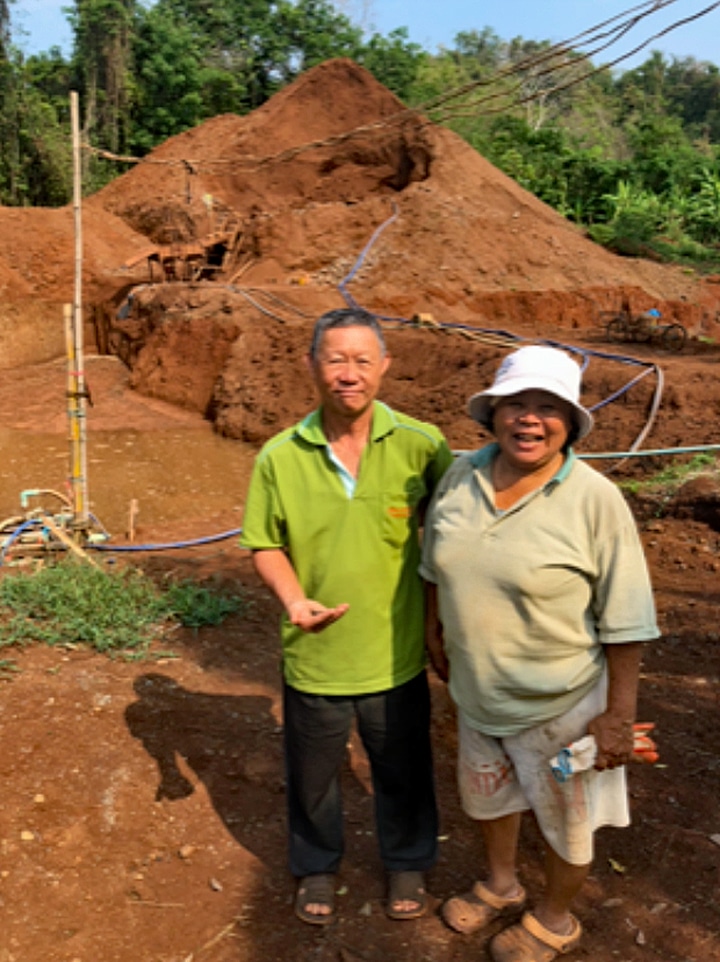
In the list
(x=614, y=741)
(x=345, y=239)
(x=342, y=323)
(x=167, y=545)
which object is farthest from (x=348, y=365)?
(x=345, y=239)

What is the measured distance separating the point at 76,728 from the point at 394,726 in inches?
58.8

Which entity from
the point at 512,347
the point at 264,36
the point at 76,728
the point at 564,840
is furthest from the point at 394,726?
the point at 264,36

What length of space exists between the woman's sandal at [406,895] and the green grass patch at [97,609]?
1749 mm

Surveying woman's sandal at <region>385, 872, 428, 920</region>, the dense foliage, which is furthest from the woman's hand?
the dense foliage

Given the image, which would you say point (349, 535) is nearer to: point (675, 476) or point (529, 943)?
point (529, 943)

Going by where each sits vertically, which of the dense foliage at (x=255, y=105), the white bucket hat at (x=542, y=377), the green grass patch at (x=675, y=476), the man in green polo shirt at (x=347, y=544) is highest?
the dense foliage at (x=255, y=105)

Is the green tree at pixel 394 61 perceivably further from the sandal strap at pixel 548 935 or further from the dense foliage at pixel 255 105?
the sandal strap at pixel 548 935

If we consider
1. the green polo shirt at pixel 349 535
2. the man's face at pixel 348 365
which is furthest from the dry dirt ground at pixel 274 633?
the man's face at pixel 348 365

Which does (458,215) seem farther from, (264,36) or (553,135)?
(264,36)

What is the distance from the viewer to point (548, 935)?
2.23 meters

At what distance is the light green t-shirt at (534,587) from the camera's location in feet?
6.23

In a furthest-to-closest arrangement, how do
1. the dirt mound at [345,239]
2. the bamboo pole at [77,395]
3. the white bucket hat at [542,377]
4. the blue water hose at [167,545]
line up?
the dirt mound at [345,239], the blue water hose at [167,545], the bamboo pole at [77,395], the white bucket hat at [542,377]

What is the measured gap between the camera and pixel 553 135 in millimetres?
22109

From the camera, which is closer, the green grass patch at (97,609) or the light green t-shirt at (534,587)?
the light green t-shirt at (534,587)
